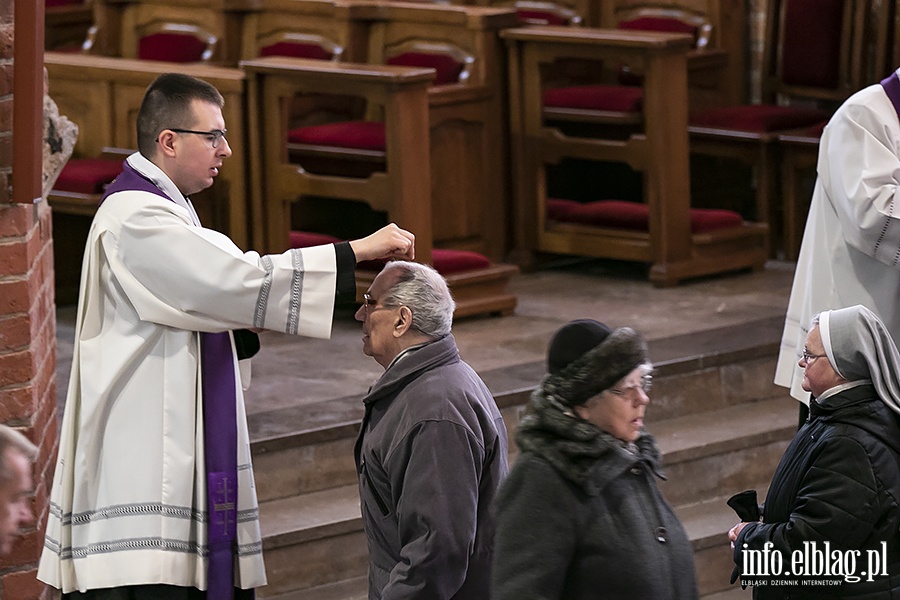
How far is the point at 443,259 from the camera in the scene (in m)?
6.66

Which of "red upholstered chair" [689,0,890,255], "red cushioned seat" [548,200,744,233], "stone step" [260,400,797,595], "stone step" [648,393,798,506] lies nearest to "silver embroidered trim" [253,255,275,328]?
"stone step" [260,400,797,595]

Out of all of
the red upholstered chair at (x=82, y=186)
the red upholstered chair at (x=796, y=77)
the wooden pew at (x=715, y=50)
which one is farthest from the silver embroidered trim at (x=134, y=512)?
the wooden pew at (x=715, y=50)

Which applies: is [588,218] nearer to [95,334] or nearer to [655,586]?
[95,334]

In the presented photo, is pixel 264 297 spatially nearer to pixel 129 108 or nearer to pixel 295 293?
pixel 295 293

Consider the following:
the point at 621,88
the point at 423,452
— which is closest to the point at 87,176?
the point at 621,88

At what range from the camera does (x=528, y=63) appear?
750 centimetres

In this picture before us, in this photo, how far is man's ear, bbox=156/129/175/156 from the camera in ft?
11.2

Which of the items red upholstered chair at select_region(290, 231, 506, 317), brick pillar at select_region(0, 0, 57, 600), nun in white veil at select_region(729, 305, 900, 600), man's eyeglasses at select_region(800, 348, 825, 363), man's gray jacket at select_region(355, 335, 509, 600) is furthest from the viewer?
red upholstered chair at select_region(290, 231, 506, 317)

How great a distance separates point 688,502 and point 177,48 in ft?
12.8

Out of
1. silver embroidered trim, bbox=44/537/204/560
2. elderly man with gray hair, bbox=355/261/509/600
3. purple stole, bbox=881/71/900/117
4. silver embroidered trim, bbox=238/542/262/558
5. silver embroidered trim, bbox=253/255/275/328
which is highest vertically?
purple stole, bbox=881/71/900/117

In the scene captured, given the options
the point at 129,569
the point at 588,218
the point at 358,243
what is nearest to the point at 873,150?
the point at 358,243

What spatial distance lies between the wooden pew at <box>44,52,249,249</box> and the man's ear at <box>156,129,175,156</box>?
10.5 feet

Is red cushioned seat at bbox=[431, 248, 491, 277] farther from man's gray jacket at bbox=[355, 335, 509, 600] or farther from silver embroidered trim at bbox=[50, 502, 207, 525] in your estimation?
man's gray jacket at bbox=[355, 335, 509, 600]

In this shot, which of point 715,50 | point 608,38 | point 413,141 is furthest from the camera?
point 715,50
